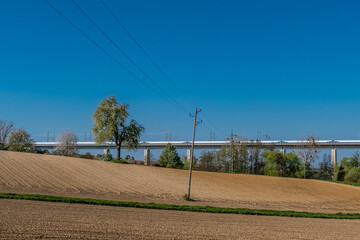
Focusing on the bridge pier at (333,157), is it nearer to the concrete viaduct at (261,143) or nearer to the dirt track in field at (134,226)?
the concrete viaduct at (261,143)

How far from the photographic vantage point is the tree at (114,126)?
81.8 meters

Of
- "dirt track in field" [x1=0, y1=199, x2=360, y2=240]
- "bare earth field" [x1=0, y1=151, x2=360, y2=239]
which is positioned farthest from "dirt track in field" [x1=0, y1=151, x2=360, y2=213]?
"dirt track in field" [x1=0, y1=199, x2=360, y2=240]

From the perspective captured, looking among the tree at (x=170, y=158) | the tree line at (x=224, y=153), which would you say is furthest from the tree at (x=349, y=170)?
the tree at (x=170, y=158)

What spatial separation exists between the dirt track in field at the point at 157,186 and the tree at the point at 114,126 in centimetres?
1539

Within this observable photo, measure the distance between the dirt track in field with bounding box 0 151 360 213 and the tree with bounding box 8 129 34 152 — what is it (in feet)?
109

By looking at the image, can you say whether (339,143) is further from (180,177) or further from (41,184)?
(41,184)

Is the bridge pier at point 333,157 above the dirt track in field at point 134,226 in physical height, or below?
above

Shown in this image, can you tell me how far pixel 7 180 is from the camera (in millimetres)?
40500

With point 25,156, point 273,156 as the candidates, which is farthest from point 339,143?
point 25,156

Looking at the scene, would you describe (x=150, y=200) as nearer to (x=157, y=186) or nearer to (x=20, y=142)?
(x=157, y=186)

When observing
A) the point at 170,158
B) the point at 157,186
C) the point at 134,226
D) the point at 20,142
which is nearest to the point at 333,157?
the point at 170,158

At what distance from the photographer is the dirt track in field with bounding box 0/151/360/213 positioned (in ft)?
132

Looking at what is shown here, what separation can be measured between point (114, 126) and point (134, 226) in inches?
2478

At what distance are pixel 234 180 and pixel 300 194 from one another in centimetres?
1284
